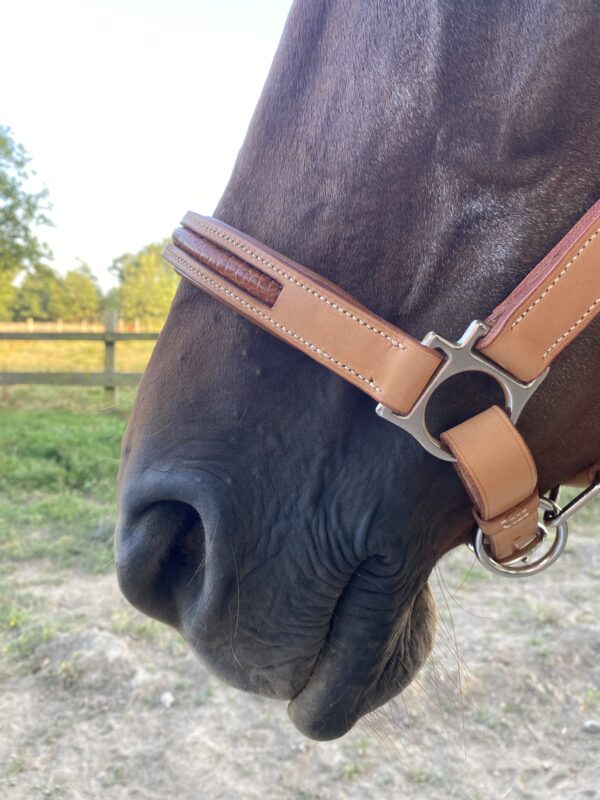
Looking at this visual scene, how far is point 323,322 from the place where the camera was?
98 centimetres

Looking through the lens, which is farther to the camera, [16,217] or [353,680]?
[16,217]

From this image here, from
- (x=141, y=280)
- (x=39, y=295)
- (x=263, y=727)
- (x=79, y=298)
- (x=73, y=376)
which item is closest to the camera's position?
(x=263, y=727)

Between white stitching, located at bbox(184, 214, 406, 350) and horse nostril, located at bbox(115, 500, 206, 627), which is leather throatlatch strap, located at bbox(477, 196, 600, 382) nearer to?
white stitching, located at bbox(184, 214, 406, 350)

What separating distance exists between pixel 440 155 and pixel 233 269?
37 centimetres

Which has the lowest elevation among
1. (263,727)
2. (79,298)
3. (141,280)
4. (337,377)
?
(79,298)

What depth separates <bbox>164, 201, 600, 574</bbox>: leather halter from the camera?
3.07 feet

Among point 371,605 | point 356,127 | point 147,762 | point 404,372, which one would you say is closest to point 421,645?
point 371,605

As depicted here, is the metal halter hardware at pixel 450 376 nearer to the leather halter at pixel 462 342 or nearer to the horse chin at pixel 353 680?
the leather halter at pixel 462 342

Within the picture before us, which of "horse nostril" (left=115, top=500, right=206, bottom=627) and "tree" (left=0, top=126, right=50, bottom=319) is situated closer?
"horse nostril" (left=115, top=500, right=206, bottom=627)

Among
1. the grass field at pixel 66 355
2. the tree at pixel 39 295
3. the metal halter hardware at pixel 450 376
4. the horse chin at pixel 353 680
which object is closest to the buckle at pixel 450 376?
the metal halter hardware at pixel 450 376

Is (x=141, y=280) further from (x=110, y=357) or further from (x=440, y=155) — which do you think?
(x=440, y=155)

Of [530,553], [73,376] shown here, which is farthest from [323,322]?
[73,376]

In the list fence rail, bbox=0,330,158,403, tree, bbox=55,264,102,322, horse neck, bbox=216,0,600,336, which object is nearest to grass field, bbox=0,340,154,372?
fence rail, bbox=0,330,158,403

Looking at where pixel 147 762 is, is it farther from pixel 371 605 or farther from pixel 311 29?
pixel 311 29
